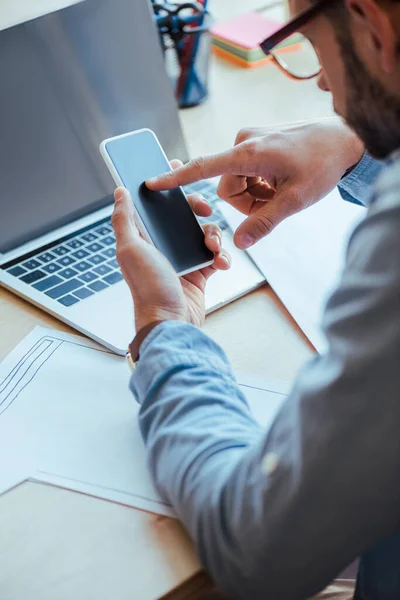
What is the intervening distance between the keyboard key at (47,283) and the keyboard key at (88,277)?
3 centimetres

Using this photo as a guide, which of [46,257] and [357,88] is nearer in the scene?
[357,88]

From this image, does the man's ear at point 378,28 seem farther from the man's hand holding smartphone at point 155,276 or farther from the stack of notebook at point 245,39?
the stack of notebook at point 245,39

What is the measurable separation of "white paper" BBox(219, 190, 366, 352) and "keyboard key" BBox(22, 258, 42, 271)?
24 centimetres

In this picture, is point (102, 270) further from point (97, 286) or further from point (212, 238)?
point (212, 238)

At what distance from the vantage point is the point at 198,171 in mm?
735

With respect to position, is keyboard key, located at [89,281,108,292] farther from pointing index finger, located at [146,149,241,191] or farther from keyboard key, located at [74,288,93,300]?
pointing index finger, located at [146,149,241,191]

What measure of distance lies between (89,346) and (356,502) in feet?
1.16

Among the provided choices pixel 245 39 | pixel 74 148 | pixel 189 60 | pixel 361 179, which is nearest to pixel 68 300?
pixel 74 148

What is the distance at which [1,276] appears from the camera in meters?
0.79

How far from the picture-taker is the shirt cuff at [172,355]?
556 millimetres

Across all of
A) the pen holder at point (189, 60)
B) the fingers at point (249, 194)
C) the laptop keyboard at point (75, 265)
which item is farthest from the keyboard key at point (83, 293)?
the pen holder at point (189, 60)

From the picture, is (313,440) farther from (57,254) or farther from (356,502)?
(57,254)

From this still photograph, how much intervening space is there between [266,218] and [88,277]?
214 mm

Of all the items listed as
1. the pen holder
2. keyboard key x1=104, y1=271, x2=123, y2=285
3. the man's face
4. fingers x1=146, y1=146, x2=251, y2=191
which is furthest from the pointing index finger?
the pen holder
